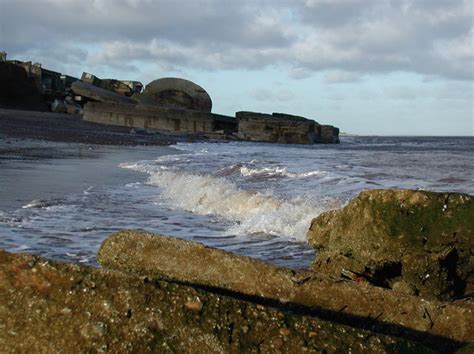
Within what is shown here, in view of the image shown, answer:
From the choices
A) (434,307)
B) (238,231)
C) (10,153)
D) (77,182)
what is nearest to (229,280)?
(434,307)

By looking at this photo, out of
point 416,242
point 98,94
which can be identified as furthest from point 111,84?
point 416,242

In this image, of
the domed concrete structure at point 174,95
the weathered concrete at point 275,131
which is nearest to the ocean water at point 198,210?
the weathered concrete at point 275,131

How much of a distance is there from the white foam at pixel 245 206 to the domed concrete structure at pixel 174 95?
37.8 m

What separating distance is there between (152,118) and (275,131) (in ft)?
28.9

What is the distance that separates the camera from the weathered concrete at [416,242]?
4.05 meters

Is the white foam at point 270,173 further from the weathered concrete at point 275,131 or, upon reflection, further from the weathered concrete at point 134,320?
the weathered concrete at point 275,131

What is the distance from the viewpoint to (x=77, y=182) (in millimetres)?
11500

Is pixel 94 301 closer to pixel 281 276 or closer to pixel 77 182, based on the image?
pixel 281 276

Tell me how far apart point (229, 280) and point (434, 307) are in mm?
904

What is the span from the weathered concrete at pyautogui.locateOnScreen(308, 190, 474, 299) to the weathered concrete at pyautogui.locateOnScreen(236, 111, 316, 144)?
3919 cm

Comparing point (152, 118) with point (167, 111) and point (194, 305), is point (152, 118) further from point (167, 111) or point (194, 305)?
point (194, 305)

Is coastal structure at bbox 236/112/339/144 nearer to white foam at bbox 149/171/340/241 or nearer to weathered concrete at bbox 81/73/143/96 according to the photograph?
weathered concrete at bbox 81/73/143/96

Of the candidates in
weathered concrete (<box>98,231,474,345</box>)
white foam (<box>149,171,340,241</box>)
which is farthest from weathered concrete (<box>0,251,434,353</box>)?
white foam (<box>149,171,340,241</box>)

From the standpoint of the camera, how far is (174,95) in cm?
4972
